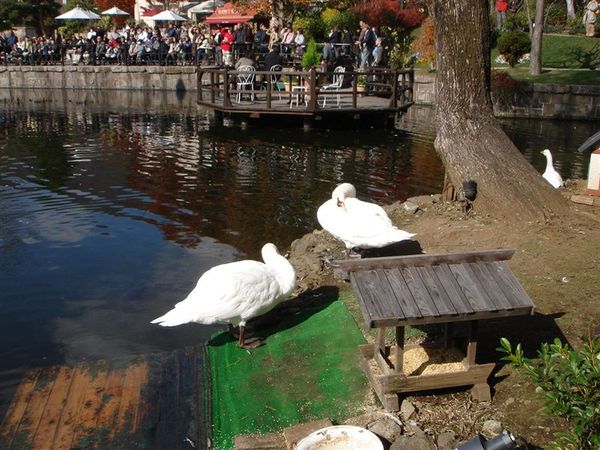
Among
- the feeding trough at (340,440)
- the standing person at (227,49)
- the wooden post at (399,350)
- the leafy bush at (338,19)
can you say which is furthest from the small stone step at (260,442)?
the leafy bush at (338,19)

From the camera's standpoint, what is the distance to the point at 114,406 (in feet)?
18.7

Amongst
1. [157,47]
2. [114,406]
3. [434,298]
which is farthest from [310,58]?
[434,298]

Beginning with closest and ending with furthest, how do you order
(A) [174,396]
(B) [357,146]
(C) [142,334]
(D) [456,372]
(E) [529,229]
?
(D) [456,372]
(A) [174,396]
(C) [142,334]
(E) [529,229]
(B) [357,146]

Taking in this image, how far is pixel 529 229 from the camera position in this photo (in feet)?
28.5

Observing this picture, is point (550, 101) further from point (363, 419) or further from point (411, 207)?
point (363, 419)

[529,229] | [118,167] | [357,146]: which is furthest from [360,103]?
[529,229]

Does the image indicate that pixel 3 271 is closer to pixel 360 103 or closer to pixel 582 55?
pixel 360 103

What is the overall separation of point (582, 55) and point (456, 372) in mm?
28108

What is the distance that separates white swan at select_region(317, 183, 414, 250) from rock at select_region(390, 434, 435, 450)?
2902 mm

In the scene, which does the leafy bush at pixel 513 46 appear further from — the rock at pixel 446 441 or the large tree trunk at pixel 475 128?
the rock at pixel 446 441

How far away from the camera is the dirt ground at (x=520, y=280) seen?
16.4 ft

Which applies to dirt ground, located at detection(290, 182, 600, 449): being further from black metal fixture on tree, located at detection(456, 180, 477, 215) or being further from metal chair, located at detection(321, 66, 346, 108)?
metal chair, located at detection(321, 66, 346, 108)

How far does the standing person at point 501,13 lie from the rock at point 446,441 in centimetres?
3136

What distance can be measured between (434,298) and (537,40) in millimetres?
24160
